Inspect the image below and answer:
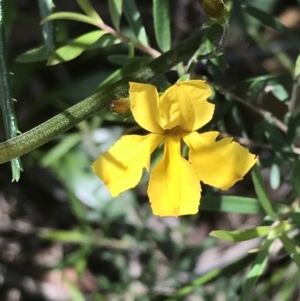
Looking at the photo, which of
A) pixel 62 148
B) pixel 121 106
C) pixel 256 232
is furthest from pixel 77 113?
pixel 62 148

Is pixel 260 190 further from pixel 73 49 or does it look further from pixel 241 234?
pixel 73 49

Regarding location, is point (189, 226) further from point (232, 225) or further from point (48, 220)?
point (48, 220)

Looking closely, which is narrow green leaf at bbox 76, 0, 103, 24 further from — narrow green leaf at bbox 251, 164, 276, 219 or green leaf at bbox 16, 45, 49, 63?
narrow green leaf at bbox 251, 164, 276, 219

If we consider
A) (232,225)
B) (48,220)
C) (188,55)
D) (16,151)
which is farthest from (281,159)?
(48,220)

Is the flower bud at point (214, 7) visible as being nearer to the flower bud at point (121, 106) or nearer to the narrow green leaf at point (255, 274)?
Result: the flower bud at point (121, 106)

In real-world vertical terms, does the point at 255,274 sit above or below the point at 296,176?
below

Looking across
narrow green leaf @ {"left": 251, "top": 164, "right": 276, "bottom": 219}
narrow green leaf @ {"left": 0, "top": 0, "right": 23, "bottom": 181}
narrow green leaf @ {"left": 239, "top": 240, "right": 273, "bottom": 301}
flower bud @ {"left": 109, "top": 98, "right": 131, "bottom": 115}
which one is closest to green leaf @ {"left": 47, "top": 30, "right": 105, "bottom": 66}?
narrow green leaf @ {"left": 0, "top": 0, "right": 23, "bottom": 181}
